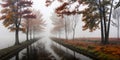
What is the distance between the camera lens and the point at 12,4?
36.3 m

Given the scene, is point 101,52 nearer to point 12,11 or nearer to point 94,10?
point 94,10

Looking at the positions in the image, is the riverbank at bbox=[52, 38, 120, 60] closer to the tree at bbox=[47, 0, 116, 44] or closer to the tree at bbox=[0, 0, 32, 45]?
the tree at bbox=[47, 0, 116, 44]

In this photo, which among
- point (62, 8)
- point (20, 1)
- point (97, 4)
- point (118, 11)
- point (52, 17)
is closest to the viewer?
point (62, 8)

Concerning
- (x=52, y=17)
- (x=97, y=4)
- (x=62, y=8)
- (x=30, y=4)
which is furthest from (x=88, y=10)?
(x=52, y=17)

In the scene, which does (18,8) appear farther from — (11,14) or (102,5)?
(102,5)

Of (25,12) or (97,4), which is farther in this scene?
(25,12)

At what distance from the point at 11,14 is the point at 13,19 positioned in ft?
6.26

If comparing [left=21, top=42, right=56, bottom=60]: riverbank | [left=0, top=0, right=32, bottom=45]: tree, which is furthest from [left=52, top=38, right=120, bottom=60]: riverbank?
[left=0, top=0, right=32, bottom=45]: tree

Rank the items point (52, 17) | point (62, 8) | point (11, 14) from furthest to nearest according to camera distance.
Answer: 1. point (52, 17)
2. point (11, 14)
3. point (62, 8)

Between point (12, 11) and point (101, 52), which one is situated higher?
point (12, 11)

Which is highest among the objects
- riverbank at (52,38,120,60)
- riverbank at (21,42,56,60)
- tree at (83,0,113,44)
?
tree at (83,0,113,44)

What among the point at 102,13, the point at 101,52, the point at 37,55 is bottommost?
the point at 37,55

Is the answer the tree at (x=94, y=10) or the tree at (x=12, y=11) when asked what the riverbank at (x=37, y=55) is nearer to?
the tree at (x=94, y=10)

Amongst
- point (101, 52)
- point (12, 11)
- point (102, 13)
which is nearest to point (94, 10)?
point (102, 13)
